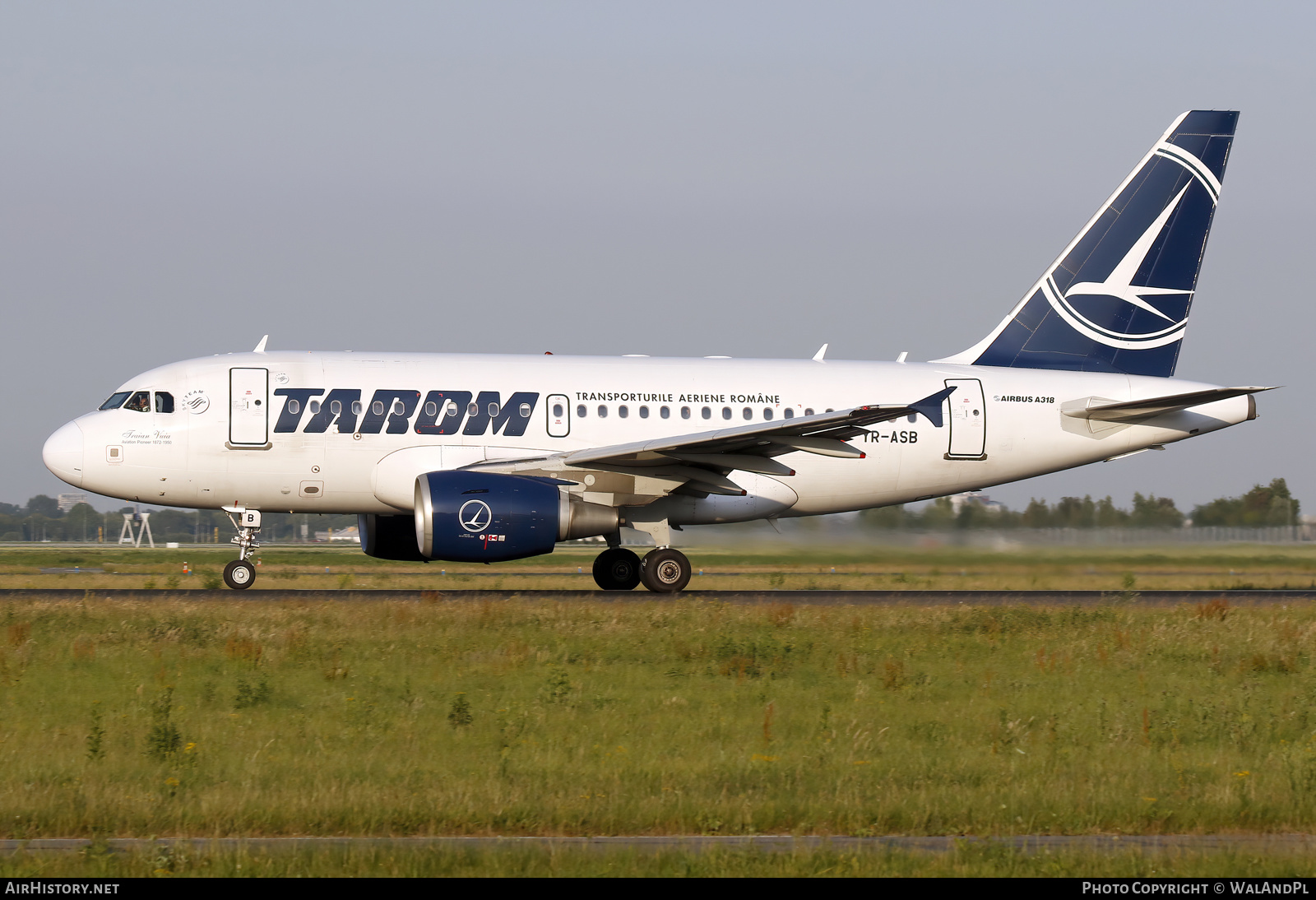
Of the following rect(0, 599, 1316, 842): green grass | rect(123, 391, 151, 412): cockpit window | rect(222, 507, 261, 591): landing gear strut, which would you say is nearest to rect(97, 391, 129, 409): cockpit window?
rect(123, 391, 151, 412): cockpit window

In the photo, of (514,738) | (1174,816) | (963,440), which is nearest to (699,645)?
(514,738)

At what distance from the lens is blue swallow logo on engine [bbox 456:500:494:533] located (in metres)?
19.9

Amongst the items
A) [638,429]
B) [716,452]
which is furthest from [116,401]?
[716,452]

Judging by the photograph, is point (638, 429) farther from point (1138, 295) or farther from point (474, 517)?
point (1138, 295)

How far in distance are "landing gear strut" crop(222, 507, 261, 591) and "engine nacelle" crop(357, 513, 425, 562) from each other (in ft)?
6.35

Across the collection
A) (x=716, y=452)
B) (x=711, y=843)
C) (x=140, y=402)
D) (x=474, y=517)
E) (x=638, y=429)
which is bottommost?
(x=711, y=843)

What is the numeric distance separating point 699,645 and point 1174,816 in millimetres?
7140

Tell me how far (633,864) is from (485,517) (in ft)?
44.7

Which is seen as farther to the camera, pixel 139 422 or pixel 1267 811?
pixel 139 422

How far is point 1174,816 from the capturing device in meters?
8.03

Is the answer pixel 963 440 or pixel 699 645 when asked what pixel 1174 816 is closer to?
pixel 699 645

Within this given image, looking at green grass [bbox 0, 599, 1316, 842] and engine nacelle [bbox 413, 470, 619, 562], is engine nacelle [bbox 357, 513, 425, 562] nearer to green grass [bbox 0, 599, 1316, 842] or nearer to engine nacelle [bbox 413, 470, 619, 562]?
engine nacelle [bbox 413, 470, 619, 562]

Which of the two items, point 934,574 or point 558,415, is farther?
point 934,574

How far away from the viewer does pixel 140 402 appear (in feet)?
72.5
